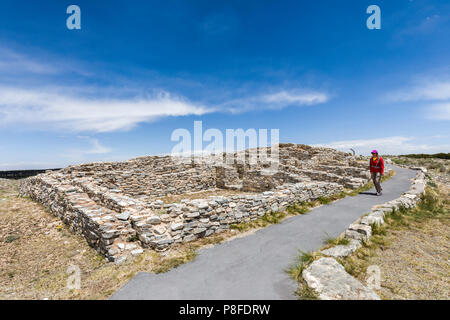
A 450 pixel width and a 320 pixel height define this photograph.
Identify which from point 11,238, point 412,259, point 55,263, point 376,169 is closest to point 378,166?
point 376,169

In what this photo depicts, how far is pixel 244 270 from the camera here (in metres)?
4.67

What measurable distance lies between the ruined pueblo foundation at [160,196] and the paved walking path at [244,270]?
1191mm

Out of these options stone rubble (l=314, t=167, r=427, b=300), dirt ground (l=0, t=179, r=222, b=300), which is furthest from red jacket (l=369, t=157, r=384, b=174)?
dirt ground (l=0, t=179, r=222, b=300)

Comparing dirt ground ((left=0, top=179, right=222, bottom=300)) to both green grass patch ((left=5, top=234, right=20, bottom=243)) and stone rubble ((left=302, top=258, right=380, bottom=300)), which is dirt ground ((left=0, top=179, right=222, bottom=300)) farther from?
stone rubble ((left=302, top=258, right=380, bottom=300))

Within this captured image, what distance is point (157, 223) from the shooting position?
21.0ft

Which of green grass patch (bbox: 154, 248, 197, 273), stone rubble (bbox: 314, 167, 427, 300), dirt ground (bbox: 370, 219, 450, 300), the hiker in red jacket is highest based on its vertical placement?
the hiker in red jacket

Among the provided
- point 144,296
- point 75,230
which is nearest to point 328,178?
point 144,296

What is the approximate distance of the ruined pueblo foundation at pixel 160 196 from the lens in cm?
623

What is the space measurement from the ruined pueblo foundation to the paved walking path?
119 cm

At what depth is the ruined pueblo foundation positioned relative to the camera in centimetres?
623

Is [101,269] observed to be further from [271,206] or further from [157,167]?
[157,167]

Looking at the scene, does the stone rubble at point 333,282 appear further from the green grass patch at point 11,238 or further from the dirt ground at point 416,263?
the green grass patch at point 11,238

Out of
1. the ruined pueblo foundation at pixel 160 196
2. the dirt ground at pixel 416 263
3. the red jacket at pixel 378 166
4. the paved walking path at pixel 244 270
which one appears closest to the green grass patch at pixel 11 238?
the ruined pueblo foundation at pixel 160 196
